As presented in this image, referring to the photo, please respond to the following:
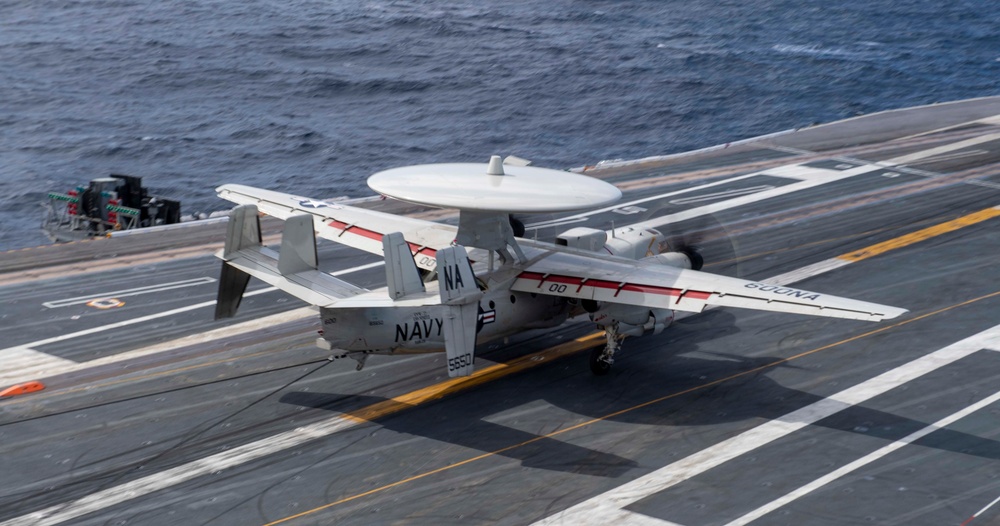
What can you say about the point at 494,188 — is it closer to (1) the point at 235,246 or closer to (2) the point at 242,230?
(2) the point at 242,230

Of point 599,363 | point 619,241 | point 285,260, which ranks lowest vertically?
point 599,363

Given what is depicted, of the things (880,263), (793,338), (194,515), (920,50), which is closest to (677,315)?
(793,338)

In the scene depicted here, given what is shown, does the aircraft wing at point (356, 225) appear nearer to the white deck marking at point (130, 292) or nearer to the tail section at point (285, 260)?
the white deck marking at point (130, 292)

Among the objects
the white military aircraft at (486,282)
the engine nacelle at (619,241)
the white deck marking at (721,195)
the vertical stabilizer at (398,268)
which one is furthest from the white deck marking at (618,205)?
the vertical stabilizer at (398,268)

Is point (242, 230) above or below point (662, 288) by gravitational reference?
above

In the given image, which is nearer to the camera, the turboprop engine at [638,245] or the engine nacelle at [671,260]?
the turboprop engine at [638,245]

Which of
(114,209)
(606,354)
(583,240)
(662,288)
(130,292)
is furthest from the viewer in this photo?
(114,209)

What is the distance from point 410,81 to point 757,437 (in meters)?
78.3

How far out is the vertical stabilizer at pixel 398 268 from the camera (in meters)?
26.3

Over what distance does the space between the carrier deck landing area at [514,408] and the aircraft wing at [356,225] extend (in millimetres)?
3466

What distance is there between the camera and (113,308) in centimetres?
3722

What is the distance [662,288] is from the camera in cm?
2812

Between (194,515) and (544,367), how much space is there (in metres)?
12.2

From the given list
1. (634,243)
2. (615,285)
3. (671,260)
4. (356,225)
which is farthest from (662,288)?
(356,225)
